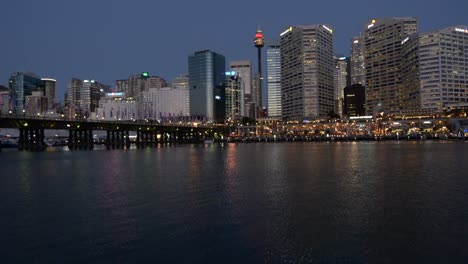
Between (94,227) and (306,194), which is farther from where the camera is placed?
(306,194)

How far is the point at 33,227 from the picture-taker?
2405cm

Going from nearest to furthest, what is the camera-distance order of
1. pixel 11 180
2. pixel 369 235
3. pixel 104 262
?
pixel 104 262
pixel 369 235
pixel 11 180

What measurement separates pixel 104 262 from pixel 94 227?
6.52 m

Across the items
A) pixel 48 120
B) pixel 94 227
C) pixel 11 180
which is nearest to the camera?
pixel 94 227

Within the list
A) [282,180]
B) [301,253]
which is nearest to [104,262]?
[301,253]

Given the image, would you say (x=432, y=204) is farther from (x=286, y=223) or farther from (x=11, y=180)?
(x=11, y=180)

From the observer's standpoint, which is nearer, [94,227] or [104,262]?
[104,262]

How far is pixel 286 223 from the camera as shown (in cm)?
2392

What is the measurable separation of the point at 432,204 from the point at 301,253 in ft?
48.7

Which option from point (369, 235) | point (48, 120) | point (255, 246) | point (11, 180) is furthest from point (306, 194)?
point (48, 120)

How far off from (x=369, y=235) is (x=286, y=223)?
4660 millimetres

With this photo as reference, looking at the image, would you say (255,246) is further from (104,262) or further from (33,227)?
(33,227)

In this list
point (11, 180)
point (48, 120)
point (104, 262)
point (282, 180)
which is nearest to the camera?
point (104, 262)

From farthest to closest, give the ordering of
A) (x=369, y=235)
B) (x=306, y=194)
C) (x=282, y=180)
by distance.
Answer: (x=282, y=180) → (x=306, y=194) → (x=369, y=235)
